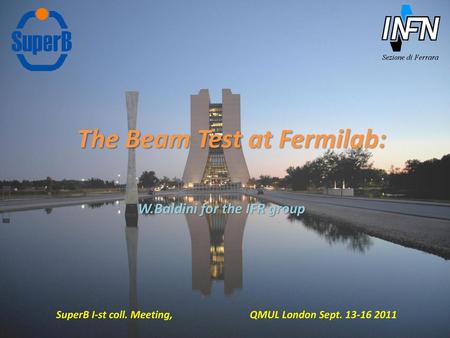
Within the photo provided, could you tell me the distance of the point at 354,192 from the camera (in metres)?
30.9

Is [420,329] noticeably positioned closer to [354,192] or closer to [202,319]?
[202,319]

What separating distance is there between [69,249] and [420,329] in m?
6.60

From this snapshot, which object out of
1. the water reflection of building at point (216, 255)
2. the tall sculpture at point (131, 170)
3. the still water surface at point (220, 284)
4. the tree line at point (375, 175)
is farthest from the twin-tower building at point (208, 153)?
the still water surface at point (220, 284)

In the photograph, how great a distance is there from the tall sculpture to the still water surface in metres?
3.18

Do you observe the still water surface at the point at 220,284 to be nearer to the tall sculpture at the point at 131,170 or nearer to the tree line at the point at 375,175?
the tall sculpture at the point at 131,170

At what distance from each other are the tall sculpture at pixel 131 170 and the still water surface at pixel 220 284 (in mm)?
3184

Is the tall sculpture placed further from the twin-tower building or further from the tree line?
the twin-tower building

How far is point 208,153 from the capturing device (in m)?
65.7

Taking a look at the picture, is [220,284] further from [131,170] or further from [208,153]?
[208,153]

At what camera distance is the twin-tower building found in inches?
2515

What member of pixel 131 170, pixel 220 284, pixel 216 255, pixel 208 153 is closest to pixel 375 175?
pixel 131 170

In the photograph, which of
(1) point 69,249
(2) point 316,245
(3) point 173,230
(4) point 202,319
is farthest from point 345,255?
(1) point 69,249

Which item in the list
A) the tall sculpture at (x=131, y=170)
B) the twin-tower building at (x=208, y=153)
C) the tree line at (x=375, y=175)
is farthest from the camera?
the twin-tower building at (x=208, y=153)

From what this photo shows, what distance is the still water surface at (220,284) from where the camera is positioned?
10.6 feet
